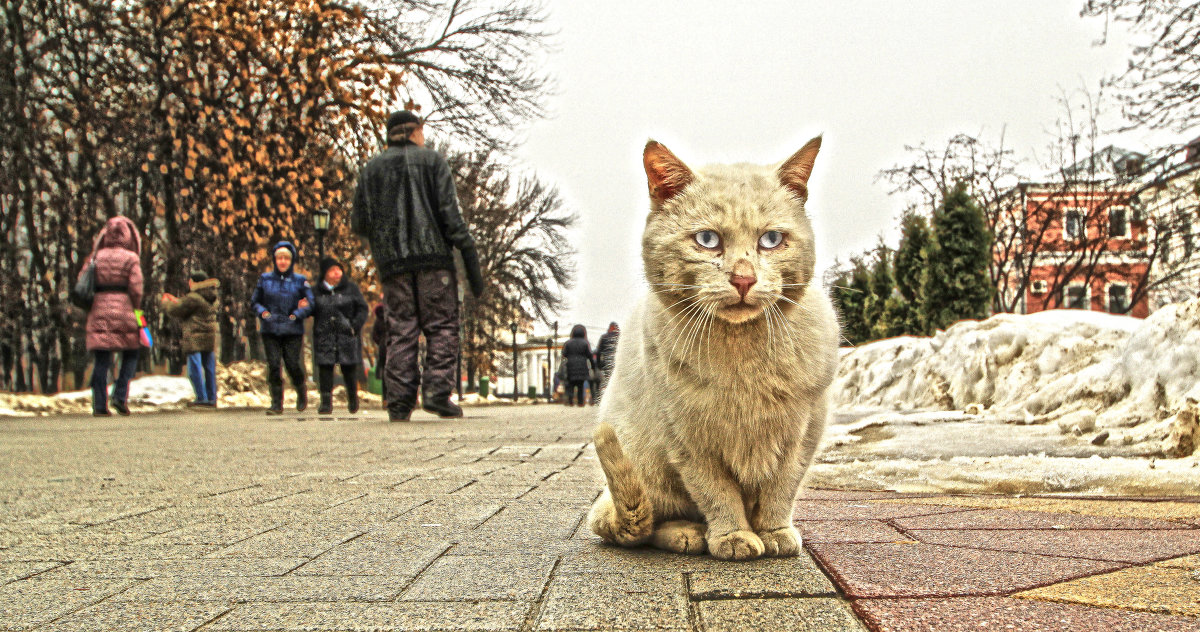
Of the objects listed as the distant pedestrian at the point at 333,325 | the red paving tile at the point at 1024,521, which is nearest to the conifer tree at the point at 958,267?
the distant pedestrian at the point at 333,325

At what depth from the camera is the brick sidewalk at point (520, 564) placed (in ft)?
5.47

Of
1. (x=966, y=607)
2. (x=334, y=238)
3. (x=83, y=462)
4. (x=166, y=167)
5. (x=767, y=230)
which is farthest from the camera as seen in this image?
(x=334, y=238)

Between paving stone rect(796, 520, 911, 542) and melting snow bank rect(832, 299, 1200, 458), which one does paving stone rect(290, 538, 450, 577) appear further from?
melting snow bank rect(832, 299, 1200, 458)

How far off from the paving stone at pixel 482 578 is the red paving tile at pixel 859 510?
46.1 inches

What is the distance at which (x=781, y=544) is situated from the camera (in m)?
2.21

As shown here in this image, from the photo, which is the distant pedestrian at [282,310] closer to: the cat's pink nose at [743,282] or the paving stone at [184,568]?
the paving stone at [184,568]

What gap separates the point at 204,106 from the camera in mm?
16719

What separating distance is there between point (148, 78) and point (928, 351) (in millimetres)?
15334

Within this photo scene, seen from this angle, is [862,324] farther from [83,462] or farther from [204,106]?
[83,462]

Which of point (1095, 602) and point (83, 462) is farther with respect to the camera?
point (83, 462)

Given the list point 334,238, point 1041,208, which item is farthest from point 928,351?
point 1041,208

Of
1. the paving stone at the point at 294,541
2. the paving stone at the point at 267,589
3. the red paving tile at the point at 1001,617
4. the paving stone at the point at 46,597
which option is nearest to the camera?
the red paving tile at the point at 1001,617

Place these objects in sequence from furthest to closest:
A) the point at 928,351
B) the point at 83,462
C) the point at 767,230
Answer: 1. the point at 928,351
2. the point at 83,462
3. the point at 767,230

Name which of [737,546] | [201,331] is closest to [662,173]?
[737,546]
